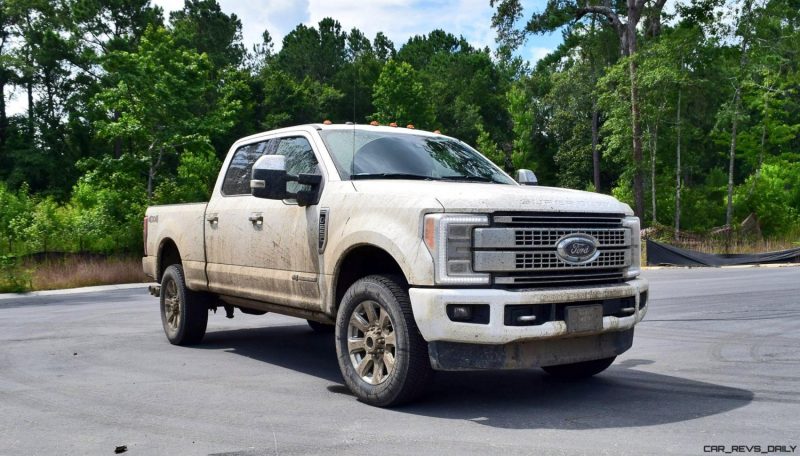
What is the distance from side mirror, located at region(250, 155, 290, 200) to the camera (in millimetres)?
6665

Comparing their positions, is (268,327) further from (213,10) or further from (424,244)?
(213,10)

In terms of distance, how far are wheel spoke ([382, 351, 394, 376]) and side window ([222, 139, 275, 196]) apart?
290cm

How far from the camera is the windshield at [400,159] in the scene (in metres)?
6.84

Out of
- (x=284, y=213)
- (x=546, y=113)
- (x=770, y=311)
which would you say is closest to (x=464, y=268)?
(x=284, y=213)

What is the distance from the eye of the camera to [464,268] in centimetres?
550

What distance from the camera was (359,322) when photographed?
239 inches

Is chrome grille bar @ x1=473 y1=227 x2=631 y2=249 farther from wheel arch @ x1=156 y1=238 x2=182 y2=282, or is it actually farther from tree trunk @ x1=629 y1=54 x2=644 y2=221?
tree trunk @ x1=629 y1=54 x2=644 y2=221

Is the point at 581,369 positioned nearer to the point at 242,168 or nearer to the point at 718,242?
the point at 242,168

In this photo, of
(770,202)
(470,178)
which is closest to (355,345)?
(470,178)

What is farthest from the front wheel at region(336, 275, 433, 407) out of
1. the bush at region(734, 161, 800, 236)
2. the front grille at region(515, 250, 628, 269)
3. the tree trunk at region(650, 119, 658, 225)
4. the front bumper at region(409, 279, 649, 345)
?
the bush at region(734, 161, 800, 236)

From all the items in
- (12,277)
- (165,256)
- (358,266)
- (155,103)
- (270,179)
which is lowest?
(12,277)

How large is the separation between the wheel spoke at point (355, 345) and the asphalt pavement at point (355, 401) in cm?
41

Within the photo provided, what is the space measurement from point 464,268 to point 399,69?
62.5 m

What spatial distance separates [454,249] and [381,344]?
97 centimetres
